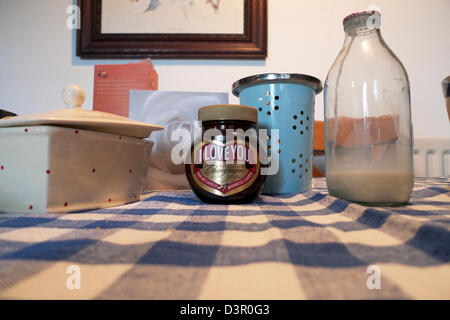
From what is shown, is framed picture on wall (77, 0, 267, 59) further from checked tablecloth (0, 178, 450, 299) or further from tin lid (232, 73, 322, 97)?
checked tablecloth (0, 178, 450, 299)

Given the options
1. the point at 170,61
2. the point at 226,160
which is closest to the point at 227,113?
the point at 226,160

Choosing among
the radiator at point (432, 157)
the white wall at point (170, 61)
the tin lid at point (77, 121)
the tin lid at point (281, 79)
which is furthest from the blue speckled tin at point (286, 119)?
the radiator at point (432, 157)

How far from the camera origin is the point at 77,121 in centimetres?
34

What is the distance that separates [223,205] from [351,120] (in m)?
0.23

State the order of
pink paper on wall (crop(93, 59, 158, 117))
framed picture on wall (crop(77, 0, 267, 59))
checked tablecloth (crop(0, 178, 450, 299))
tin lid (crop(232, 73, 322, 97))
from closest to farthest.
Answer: checked tablecloth (crop(0, 178, 450, 299)), tin lid (crop(232, 73, 322, 97)), pink paper on wall (crop(93, 59, 158, 117)), framed picture on wall (crop(77, 0, 267, 59))

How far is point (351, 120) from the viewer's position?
0.40 m

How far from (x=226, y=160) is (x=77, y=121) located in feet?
0.69

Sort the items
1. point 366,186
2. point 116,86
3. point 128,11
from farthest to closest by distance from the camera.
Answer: point 128,11, point 116,86, point 366,186

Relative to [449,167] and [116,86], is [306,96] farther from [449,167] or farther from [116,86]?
[449,167]

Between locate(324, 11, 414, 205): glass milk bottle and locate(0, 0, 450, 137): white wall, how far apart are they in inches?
22.2

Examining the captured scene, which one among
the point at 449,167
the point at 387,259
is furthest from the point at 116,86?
the point at 449,167

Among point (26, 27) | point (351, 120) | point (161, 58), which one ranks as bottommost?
point (351, 120)

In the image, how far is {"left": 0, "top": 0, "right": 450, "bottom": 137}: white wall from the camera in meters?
0.95

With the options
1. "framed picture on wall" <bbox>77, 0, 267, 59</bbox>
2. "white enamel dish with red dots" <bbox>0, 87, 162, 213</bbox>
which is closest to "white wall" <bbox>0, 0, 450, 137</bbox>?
"framed picture on wall" <bbox>77, 0, 267, 59</bbox>
